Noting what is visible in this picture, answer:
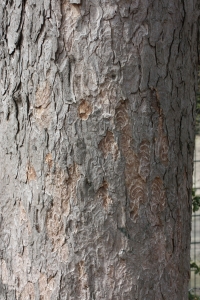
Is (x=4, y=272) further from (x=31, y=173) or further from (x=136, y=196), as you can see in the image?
(x=136, y=196)

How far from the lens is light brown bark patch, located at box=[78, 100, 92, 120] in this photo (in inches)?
51.8

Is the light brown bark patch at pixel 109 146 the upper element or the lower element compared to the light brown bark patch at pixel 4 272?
upper

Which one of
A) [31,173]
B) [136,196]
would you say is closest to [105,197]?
[136,196]

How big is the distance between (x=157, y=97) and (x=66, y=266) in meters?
0.53

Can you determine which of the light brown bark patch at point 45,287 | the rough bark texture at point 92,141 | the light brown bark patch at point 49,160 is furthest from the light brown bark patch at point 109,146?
the light brown bark patch at point 45,287

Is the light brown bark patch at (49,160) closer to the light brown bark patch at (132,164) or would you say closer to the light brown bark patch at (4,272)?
the light brown bark patch at (132,164)

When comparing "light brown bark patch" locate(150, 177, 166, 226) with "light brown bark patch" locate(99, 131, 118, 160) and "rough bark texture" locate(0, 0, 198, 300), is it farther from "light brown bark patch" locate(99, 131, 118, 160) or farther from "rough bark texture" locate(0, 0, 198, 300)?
"light brown bark patch" locate(99, 131, 118, 160)

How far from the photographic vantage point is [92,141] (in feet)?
4.33

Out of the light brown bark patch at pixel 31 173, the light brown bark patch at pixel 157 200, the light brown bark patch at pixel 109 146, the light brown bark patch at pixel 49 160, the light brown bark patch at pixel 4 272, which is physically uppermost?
the light brown bark patch at pixel 109 146

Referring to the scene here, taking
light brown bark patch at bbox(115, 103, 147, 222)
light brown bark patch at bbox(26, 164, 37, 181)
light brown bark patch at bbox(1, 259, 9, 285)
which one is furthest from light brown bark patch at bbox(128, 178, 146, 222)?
light brown bark patch at bbox(1, 259, 9, 285)

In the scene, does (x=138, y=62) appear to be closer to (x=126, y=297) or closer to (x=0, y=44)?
(x=0, y=44)

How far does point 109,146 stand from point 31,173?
0.23 metres

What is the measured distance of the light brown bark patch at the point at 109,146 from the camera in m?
1.32

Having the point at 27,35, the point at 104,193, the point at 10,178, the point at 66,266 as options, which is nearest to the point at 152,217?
the point at 104,193
